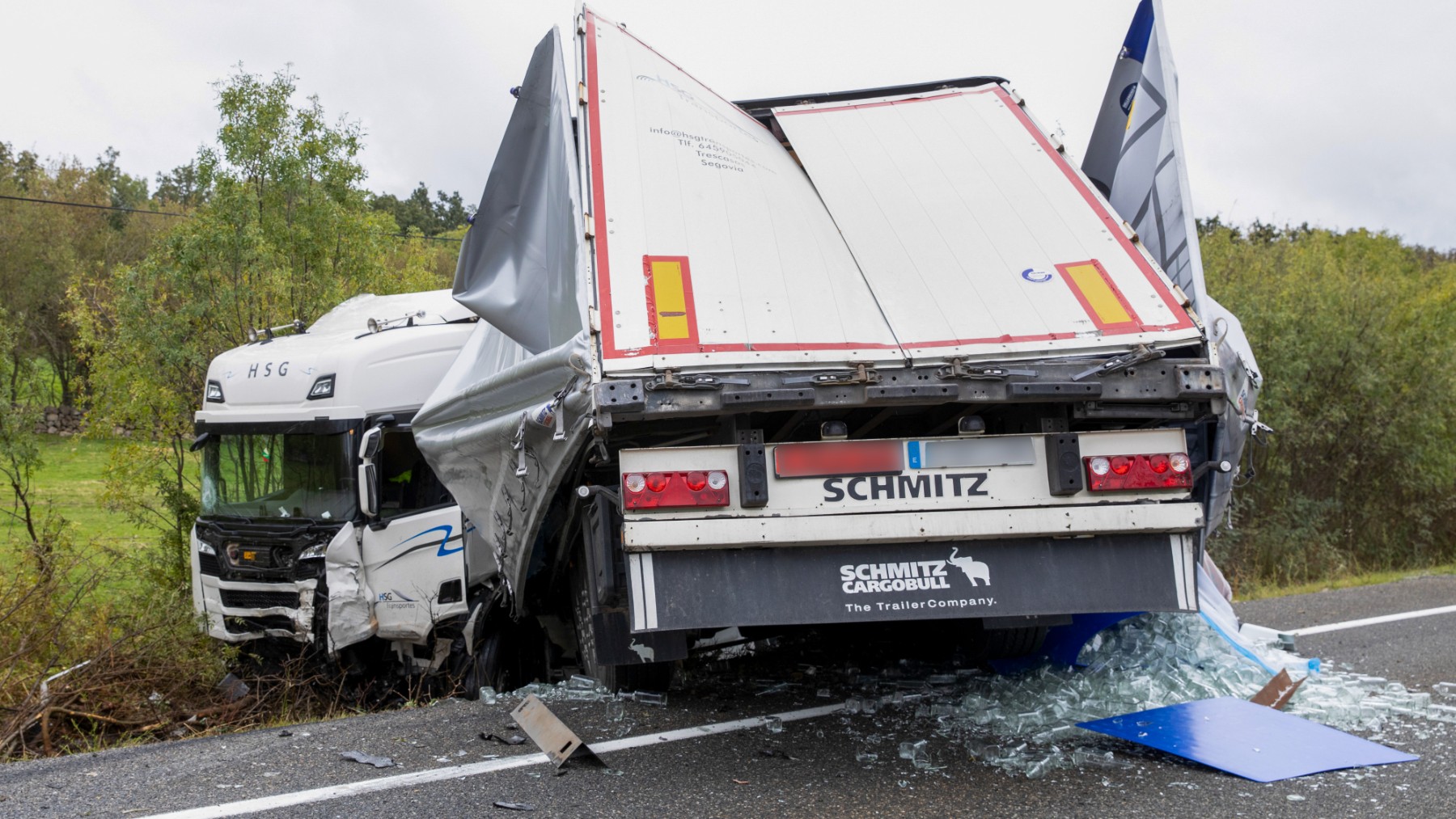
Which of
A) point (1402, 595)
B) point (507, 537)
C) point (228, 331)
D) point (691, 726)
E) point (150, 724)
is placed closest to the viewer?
point (691, 726)

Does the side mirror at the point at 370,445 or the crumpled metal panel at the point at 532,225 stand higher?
the crumpled metal panel at the point at 532,225

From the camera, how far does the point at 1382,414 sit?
15.1 meters

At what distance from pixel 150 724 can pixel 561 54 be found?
14.7ft

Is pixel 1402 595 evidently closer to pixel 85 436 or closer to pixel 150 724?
pixel 150 724

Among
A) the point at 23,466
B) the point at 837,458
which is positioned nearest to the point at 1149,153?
the point at 837,458

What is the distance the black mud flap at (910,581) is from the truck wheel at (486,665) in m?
3.14

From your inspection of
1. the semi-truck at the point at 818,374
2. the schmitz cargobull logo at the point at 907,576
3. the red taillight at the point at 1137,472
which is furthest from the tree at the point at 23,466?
the red taillight at the point at 1137,472

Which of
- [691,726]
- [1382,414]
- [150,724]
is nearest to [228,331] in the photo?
[150,724]

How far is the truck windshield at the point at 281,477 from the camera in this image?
733 centimetres

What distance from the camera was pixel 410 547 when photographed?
7.25 meters

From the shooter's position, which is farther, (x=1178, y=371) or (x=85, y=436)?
(x=85, y=436)

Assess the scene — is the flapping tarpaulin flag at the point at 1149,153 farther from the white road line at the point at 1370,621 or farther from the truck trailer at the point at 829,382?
the white road line at the point at 1370,621

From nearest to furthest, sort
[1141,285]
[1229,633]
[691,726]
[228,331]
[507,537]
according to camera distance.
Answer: [1141,285]
[691,726]
[507,537]
[1229,633]
[228,331]

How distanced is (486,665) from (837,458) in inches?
144
